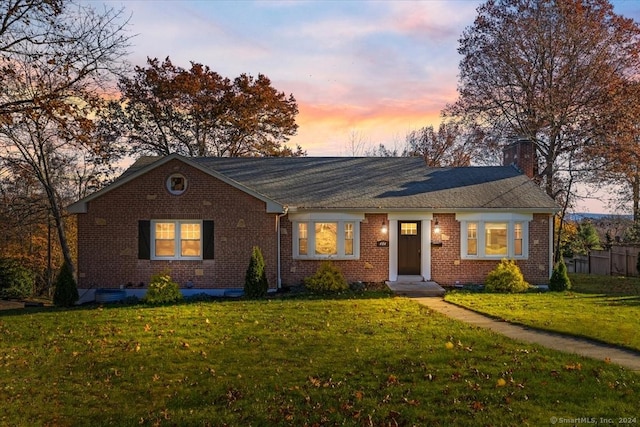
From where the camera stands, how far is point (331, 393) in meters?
6.16

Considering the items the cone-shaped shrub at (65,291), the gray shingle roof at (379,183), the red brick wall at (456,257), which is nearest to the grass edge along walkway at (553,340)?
the red brick wall at (456,257)

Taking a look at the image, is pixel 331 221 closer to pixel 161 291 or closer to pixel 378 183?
pixel 378 183

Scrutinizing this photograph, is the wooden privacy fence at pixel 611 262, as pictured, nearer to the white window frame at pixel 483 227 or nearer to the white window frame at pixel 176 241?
the white window frame at pixel 483 227

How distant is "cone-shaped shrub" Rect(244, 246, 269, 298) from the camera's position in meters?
14.4

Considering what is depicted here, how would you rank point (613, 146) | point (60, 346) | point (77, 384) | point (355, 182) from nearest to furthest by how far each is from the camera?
point (77, 384) → point (60, 346) → point (355, 182) → point (613, 146)

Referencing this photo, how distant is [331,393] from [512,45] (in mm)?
24591

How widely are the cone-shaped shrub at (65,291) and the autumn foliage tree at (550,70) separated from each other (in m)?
22.3

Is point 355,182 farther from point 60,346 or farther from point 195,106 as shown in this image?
point 195,106

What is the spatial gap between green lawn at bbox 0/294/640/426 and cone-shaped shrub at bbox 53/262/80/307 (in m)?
3.20

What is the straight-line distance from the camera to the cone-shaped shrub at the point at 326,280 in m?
14.9

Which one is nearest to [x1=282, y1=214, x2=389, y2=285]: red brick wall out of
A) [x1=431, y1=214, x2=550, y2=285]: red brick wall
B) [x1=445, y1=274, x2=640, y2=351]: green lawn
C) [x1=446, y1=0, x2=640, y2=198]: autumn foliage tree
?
[x1=431, y1=214, x2=550, y2=285]: red brick wall

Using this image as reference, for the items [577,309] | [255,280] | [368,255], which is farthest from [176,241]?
[577,309]

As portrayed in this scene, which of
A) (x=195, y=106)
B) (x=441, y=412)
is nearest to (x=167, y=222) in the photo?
(x=441, y=412)

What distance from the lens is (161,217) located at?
15.4 meters
